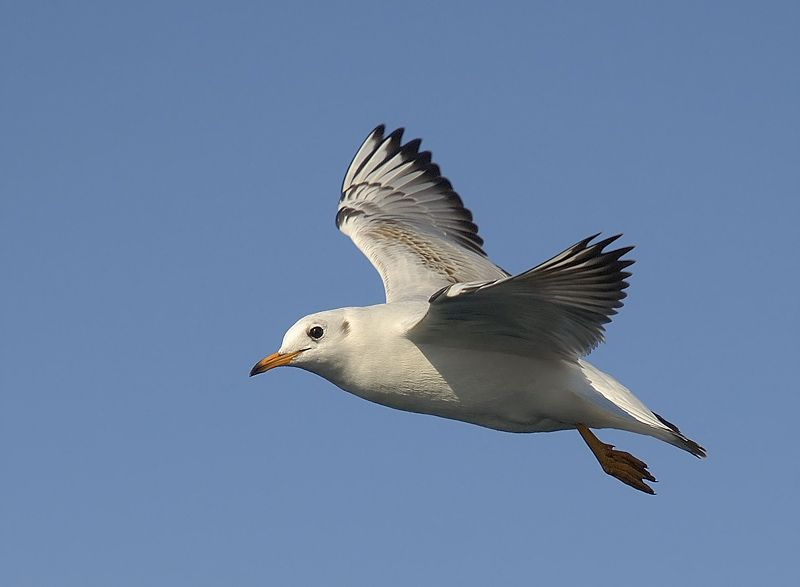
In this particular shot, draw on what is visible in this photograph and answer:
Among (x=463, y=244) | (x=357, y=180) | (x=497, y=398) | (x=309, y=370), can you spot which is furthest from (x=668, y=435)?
(x=357, y=180)

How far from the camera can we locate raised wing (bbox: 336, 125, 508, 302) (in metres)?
13.3

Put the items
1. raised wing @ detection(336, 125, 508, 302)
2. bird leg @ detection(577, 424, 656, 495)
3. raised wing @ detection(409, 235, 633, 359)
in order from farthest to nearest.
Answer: raised wing @ detection(336, 125, 508, 302) → bird leg @ detection(577, 424, 656, 495) → raised wing @ detection(409, 235, 633, 359)

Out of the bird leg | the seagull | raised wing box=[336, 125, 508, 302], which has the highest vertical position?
raised wing box=[336, 125, 508, 302]

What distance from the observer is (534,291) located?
9602mm

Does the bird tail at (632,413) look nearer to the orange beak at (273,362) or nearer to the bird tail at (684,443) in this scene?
the bird tail at (684,443)

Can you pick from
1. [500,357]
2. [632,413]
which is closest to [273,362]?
[500,357]

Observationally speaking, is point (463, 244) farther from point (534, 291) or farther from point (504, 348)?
point (534, 291)

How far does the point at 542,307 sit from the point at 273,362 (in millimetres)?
2315

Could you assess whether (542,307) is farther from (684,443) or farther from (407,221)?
(407,221)

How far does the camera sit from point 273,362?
10.7 meters

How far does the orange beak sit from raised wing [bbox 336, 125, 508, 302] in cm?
200

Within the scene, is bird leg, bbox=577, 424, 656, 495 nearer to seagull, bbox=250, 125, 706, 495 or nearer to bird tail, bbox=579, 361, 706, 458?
seagull, bbox=250, 125, 706, 495

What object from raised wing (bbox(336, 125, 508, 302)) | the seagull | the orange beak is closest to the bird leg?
the seagull

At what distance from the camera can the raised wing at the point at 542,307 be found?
934 cm
